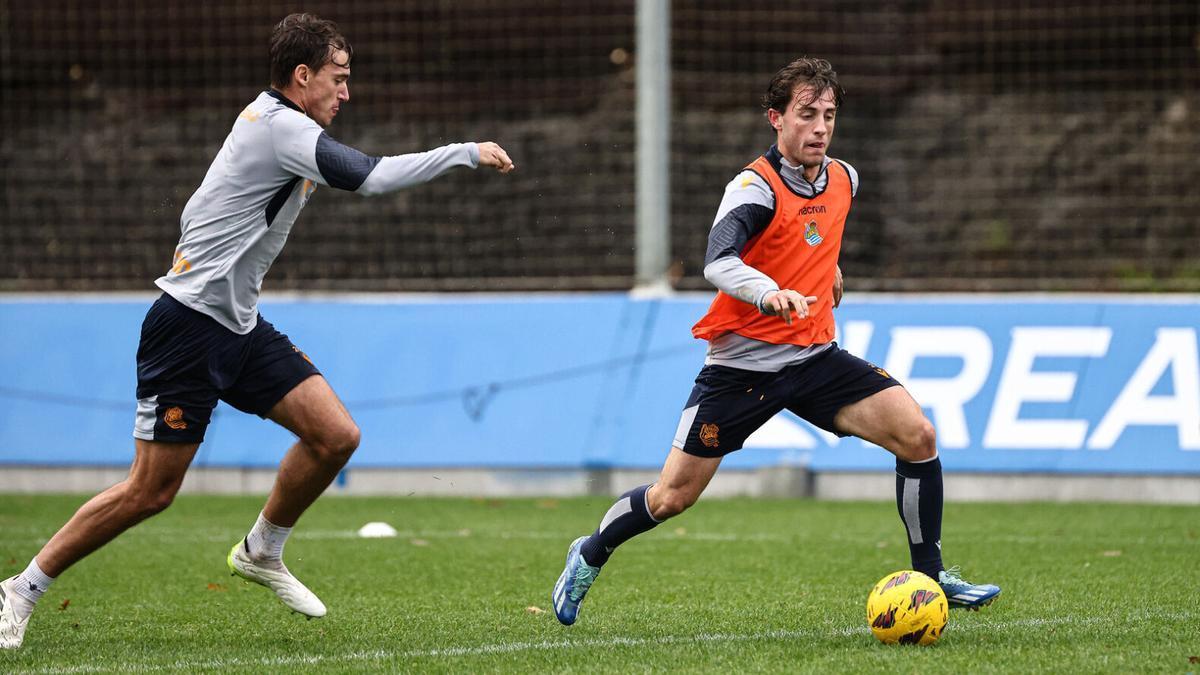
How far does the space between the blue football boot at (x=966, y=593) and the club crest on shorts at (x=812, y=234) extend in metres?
1.36

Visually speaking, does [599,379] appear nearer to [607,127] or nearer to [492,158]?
[492,158]

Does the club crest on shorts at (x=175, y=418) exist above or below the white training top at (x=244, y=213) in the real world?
below

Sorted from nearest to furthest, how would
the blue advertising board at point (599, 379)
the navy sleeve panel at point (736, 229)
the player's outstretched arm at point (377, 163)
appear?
the player's outstretched arm at point (377, 163), the navy sleeve panel at point (736, 229), the blue advertising board at point (599, 379)

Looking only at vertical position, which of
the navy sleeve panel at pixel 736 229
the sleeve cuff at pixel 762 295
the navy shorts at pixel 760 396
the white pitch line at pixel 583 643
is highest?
the navy sleeve panel at pixel 736 229

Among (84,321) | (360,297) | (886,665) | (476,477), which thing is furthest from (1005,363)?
(84,321)

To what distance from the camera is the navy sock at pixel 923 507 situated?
5.99 m

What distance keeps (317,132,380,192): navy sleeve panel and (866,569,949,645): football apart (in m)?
2.33

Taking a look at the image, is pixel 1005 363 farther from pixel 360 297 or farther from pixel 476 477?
pixel 360 297

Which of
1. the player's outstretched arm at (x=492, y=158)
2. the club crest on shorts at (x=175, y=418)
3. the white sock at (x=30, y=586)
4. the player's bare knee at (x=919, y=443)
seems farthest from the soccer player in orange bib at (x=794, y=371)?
the white sock at (x=30, y=586)

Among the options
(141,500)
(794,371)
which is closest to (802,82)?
(794,371)

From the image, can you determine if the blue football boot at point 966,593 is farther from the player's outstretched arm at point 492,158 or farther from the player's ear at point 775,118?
the player's outstretched arm at point 492,158

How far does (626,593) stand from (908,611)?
1.85 metres

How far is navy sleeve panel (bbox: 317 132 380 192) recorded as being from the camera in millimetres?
5422

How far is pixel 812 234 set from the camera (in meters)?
5.99
